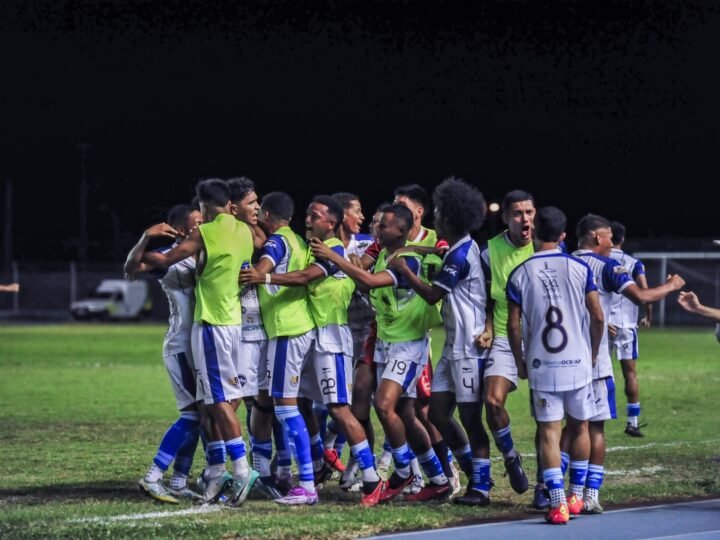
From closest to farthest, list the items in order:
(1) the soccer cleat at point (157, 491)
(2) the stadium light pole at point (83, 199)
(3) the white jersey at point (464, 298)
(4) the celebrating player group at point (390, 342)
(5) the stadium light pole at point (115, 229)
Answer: (4) the celebrating player group at point (390, 342), (3) the white jersey at point (464, 298), (1) the soccer cleat at point (157, 491), (2) the stadium light pole at point (83, 199), (5) the stadium light pole at point (115, 229)

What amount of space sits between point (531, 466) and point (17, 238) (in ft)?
170

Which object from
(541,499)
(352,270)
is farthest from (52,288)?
(541,499)

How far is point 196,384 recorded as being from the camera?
8.55 m

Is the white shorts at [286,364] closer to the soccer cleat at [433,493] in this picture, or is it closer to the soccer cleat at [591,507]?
the soccer cleat at [433,493]

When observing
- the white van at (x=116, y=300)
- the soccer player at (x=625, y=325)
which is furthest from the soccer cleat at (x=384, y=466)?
the white van at (x=116, y=300)

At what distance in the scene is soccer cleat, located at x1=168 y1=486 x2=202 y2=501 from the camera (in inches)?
335

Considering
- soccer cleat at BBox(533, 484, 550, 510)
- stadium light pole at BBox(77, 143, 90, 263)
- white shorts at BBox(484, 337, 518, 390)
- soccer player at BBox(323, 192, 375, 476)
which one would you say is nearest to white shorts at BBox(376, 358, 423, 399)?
white shorts at BBox(484, 337, 518, 390)

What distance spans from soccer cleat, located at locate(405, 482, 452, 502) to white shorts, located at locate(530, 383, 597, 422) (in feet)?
3.28

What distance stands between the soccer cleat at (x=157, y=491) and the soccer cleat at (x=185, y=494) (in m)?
0.07

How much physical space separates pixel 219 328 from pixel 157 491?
126 centimetres

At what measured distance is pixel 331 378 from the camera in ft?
28.1

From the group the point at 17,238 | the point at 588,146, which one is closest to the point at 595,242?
the point at 588,146

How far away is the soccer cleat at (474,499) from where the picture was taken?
8.17 meters

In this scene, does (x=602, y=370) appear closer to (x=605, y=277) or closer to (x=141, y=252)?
(x=605, y=277)
